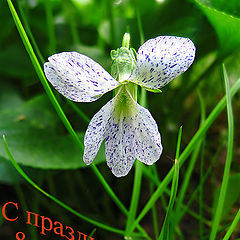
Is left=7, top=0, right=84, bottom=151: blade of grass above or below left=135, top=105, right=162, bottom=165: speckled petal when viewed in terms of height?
above

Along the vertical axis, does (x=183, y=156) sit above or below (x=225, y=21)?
below

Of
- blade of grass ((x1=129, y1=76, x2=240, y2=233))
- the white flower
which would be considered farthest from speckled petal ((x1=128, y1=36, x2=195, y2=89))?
blade of grass ((x1=129, y1=76, x2=240, y2=233))

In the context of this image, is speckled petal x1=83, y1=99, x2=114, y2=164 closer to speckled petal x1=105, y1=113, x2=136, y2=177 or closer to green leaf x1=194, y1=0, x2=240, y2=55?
speckled petal x1=105, y1=113, x2=136, y2=177

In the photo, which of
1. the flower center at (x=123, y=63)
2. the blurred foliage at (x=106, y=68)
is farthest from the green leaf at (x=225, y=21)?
the flower center at (x=123, y=63)

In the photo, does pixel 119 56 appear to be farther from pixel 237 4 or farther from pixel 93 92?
pixel 237 4

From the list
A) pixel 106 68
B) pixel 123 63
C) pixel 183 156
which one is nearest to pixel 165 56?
pixel 123 63

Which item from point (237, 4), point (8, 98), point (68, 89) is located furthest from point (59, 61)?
point (8, 98)

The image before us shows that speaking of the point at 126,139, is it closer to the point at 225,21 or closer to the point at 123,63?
the point at 123,63

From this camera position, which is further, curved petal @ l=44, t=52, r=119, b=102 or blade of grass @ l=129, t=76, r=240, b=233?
blade of grass @ l=129, t=76, r=240, b=233
